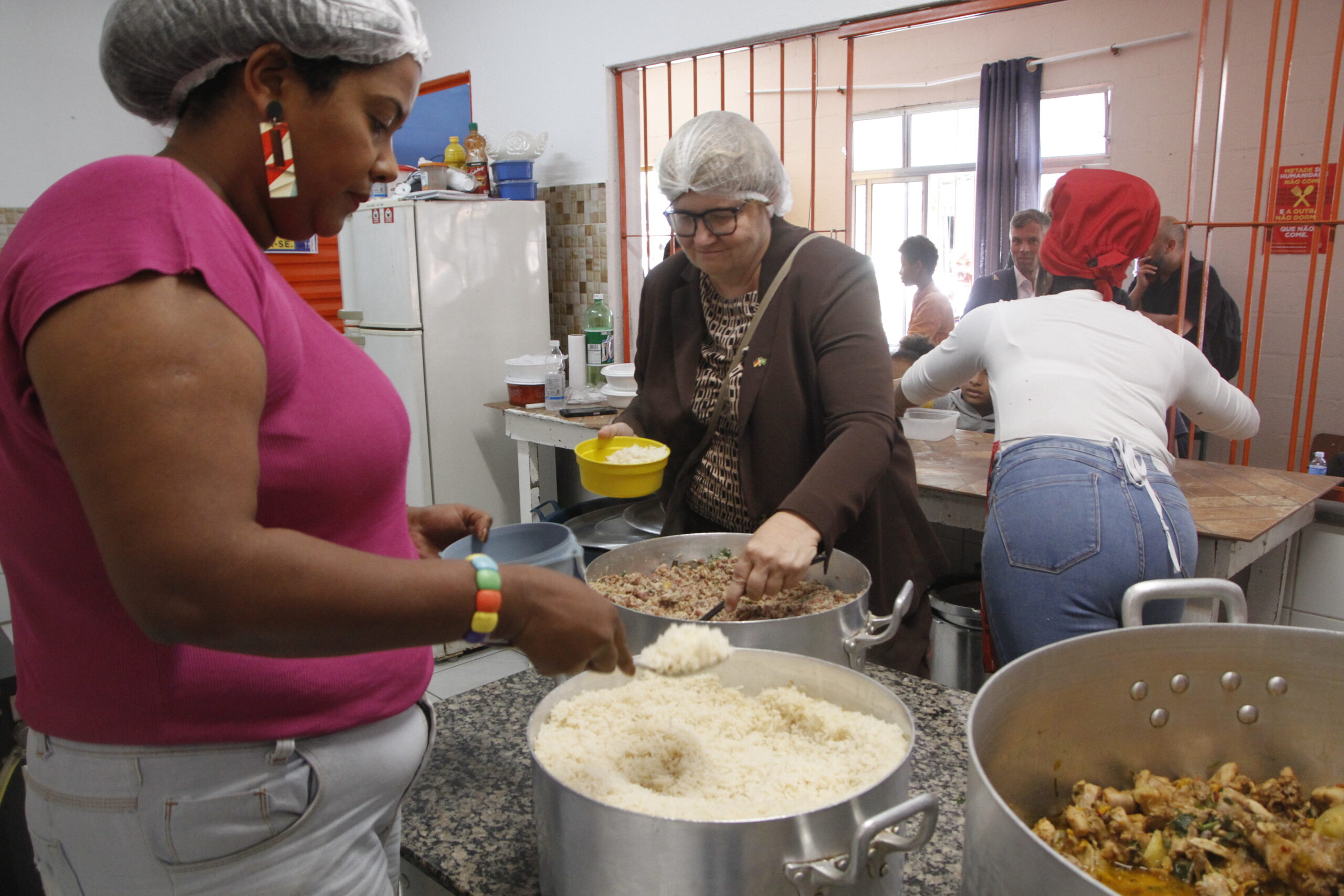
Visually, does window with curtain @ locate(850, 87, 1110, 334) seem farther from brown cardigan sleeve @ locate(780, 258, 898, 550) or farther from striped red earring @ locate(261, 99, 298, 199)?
striped red earring @ locate(261, 99, 298, 199)

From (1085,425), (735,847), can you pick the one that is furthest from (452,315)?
(735,847)

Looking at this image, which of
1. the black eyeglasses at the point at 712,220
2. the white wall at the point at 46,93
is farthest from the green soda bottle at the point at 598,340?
the white wall at the point at 46,93

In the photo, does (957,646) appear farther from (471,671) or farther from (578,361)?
(578,361)

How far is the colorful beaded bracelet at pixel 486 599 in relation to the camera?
65 cm

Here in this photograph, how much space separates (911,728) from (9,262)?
2.64ft

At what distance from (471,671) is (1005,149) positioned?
491 centimetres

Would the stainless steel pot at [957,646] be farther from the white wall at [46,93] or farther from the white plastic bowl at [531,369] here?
the white wall at [46,93]

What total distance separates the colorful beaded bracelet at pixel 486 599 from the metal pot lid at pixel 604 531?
1.67 meters

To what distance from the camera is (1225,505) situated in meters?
2.22

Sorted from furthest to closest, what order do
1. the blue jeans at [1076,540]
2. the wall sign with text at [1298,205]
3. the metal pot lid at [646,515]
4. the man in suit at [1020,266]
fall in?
the man in suit at [1020,266] < the wall sign with text at [1298,205] < the metal pot lid at [646,515] < the blue jeans at [1076,540]

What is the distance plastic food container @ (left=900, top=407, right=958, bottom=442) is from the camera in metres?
2.93

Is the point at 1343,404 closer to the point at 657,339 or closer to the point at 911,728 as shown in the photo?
the point at 657,339

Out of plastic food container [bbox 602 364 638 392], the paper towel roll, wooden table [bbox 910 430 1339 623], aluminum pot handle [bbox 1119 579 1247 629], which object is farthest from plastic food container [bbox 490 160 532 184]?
aluminum pot handle [bbox 1119 579 1247 629]

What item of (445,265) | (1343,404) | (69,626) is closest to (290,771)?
(69,626)
